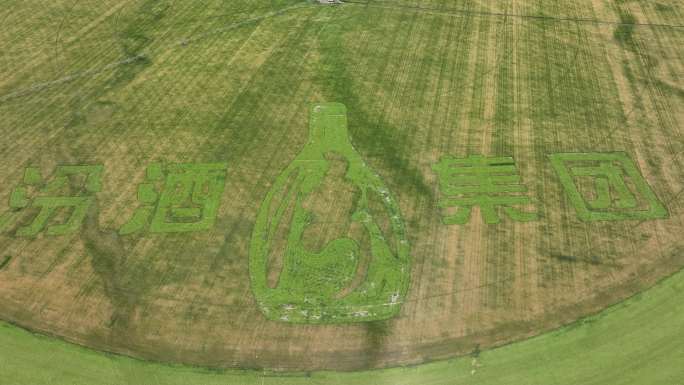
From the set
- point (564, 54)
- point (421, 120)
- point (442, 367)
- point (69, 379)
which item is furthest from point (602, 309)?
point (69, 379)

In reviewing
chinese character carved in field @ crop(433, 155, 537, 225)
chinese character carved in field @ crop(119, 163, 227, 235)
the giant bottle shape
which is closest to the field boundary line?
chinese character carved in field @ crop(433, 155, 537, 225)

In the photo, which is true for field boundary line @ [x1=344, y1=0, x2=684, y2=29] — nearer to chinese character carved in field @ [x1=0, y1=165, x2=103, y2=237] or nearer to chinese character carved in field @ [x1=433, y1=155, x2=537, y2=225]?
chinese character carved in field @ [x1=433, y1=155, x2=537, y2=225]

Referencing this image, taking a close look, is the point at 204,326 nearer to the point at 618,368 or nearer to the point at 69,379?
the point at 69,379

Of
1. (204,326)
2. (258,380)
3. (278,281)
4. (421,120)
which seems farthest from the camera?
(421,120)

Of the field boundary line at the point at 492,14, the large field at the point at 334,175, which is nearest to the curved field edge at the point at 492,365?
the large field at the point at 334,175

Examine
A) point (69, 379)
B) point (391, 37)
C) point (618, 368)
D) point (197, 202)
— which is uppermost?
point (391, 37)

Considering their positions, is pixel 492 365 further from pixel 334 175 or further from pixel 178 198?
pixel 178 198
